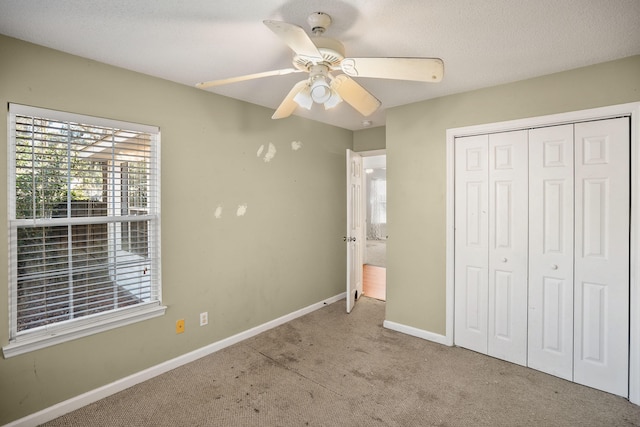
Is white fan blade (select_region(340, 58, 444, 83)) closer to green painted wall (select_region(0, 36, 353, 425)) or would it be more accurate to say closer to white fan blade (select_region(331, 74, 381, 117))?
white fan blade (select_region(331, 74, 381, 117))

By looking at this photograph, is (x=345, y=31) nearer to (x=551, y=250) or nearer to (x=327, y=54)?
(x=327, y=54)

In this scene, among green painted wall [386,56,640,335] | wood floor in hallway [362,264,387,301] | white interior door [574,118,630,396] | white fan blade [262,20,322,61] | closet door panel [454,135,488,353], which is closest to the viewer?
white fan blade [262,20,322,61]

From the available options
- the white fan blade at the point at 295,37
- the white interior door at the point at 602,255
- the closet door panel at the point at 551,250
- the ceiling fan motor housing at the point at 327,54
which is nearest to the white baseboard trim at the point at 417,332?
the closet door panel at the point at 551,250

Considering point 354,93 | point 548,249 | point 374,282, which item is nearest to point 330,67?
point 354,93

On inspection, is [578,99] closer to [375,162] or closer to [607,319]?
[607,319]

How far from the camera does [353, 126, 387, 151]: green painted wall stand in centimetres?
435

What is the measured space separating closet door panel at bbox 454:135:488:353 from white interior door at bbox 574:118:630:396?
0.66 m

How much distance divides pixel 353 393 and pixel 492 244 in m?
1.74

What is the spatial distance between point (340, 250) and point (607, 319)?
2.85 metres

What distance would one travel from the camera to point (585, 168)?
7.93ft

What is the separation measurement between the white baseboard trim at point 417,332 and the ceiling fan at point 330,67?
7.90 feet

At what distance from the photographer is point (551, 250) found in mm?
2590

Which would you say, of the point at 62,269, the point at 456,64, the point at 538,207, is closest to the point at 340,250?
the point at 538,207

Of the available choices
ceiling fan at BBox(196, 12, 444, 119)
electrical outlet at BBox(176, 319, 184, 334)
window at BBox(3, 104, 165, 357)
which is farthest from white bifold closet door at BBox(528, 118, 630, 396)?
window at BBox(3, 104, 165, 357)
